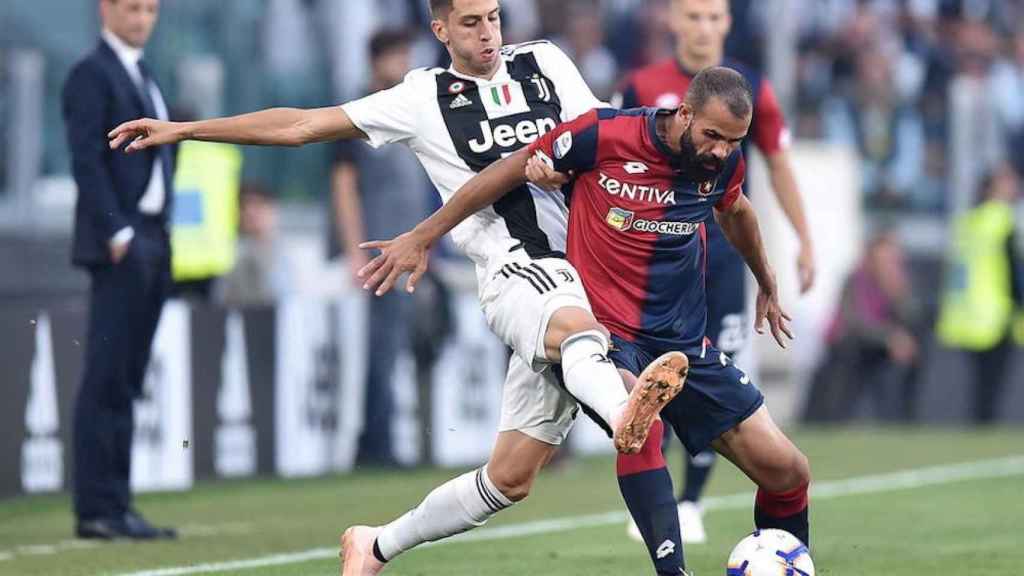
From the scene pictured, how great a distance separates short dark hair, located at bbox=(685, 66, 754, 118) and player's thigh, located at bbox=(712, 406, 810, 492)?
3.01 ft

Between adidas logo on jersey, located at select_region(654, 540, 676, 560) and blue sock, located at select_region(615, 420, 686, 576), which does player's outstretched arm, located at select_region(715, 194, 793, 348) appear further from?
adidas logo on jersey, located at select_region(654, 540, 676, 560)

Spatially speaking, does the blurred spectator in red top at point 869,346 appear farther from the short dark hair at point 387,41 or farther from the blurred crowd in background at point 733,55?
the short dark hair at point 387,41

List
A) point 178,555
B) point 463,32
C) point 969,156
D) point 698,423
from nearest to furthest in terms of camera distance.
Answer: point 698,423 < point 463,32 < point 178,555 < point 969,156

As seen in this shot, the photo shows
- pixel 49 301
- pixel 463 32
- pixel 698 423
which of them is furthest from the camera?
pixel 49 301

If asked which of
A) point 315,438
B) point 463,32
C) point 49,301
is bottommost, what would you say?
point 315,438

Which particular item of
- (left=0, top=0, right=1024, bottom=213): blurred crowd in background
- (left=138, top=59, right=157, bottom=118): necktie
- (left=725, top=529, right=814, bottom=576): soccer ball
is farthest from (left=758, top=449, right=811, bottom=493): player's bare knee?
(left=0, top=0, right=1024, bottom=213): blurred crowd in background

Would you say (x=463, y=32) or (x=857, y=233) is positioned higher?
(x=463, y=32)

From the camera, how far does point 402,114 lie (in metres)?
6.49

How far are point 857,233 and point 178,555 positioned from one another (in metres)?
11.2

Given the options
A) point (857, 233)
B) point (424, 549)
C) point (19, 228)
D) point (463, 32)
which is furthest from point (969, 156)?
point (463, 32)

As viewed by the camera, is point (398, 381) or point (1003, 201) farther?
point (1003, 201)

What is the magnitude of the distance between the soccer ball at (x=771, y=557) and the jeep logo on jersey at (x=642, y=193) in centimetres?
→ 105

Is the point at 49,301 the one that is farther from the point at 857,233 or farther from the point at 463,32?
the point at 857,233

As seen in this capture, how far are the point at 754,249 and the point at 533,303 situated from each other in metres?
0.85
